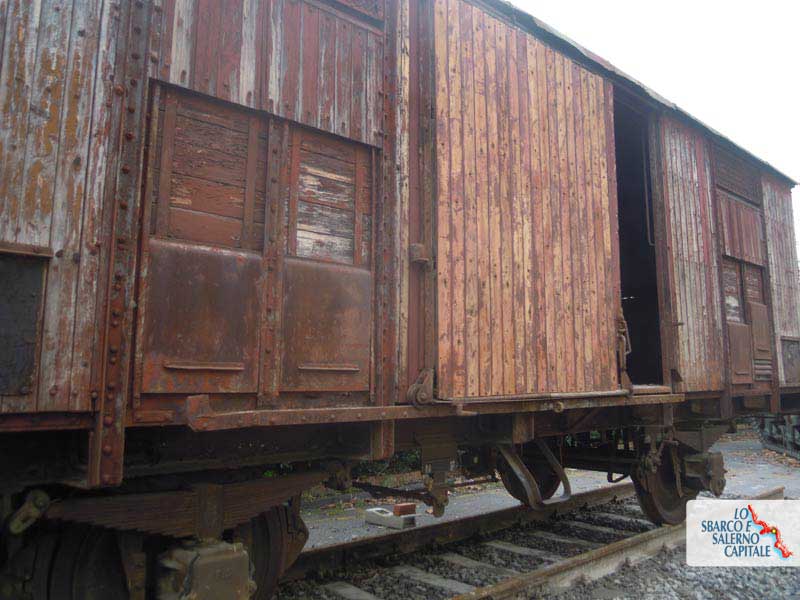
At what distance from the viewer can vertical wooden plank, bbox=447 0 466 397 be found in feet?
13.5

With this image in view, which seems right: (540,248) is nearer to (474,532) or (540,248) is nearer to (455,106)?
(455,106)

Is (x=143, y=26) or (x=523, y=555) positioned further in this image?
(x=523, y=555)

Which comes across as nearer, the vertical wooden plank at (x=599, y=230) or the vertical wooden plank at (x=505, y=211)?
the vertical wooden plank at (x=505, y=211)

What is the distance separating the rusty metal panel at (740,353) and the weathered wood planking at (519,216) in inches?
114

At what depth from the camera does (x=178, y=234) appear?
2980 mm

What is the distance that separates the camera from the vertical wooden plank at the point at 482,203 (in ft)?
14.1

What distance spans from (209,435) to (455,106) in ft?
9.30

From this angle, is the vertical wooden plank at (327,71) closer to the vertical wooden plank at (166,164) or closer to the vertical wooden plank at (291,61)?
the vertical wooden plank at (291,61)

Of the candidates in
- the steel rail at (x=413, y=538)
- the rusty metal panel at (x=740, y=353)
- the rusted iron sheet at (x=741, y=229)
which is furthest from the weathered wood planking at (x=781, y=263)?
the steel rail at (x=413, y=538)

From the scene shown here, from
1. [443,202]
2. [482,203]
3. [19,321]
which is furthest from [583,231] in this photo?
[19,321]

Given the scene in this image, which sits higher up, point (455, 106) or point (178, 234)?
point (455, 106)

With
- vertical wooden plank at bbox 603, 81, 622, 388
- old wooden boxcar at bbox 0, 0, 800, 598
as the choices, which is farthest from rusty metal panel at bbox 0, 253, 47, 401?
vertical wooden plank at bbox 603, 81, 622, 388

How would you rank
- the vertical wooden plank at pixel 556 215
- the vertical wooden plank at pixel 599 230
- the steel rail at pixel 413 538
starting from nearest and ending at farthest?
1. the steel rail at pixel 413 538
2. the vertical wooden plank at pixel 556 215
3. the vertical wooden plank at pixel 599 230

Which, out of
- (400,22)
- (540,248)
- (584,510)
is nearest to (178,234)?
(400,22)
